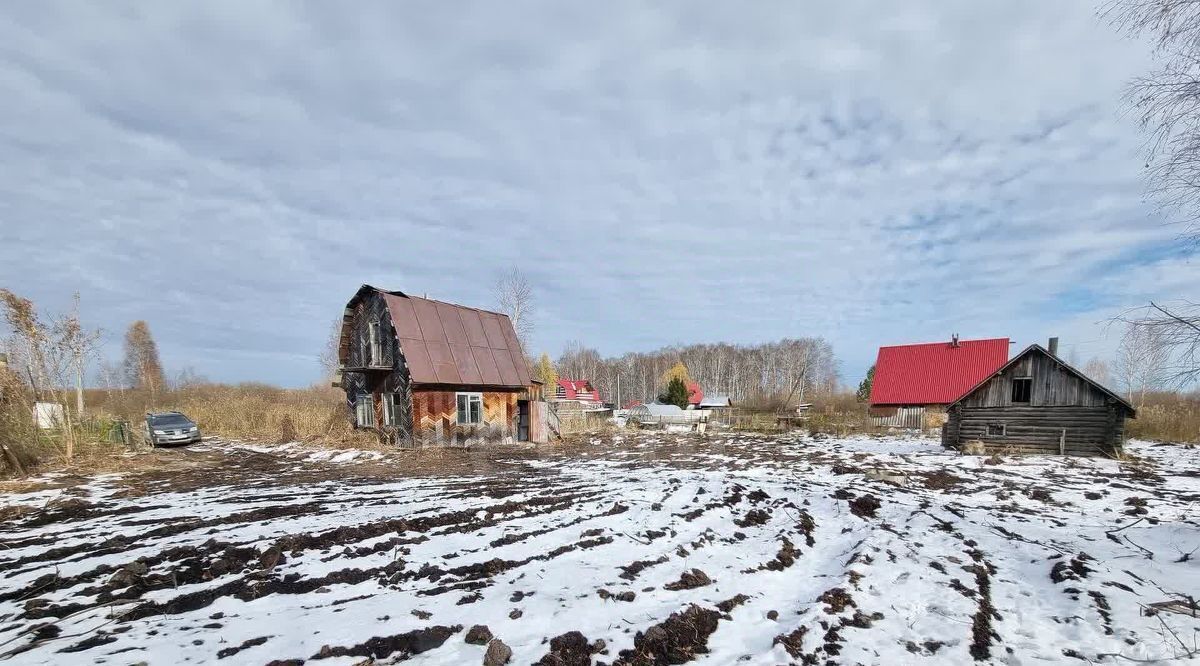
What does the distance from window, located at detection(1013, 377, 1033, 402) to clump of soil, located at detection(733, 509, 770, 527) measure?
57.2ft

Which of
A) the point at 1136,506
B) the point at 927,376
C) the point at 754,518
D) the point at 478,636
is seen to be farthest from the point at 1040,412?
the point at 478,636

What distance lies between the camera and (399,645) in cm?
422

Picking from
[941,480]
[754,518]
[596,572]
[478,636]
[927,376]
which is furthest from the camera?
[927,376]

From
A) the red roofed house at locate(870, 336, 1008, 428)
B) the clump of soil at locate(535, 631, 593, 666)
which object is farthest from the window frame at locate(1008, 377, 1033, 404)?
the clump of soil at locate(535, 631, 593, 666)

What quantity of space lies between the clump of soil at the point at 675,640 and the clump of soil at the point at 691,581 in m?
0.65

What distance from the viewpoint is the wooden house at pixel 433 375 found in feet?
70.0

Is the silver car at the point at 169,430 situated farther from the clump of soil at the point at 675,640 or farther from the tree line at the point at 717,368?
the tree line at the point at 717,368

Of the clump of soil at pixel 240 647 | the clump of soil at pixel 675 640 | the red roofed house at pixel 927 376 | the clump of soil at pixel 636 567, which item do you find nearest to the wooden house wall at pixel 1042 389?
the red roofed house at pixel 927 376

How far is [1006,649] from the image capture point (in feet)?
15.7

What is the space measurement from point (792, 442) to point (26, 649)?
26264mm

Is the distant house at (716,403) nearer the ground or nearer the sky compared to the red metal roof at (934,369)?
nearer the ground

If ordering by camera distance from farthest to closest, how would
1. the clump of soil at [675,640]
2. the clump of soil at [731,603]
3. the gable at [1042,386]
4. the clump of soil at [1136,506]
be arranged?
the gable at [1042,386] < the clump of soil at [1136,506] < the clump of soil at [731,603] < the clump of soil at [675,640]

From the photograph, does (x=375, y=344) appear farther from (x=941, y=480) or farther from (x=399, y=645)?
(x=941, y=480)

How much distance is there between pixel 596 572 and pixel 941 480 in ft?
40.0
